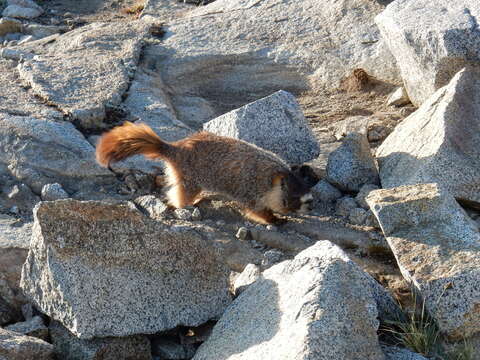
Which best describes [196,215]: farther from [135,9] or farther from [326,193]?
[135,9]

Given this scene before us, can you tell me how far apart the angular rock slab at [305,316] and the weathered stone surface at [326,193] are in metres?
2.05

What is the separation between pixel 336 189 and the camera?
6.48 metres

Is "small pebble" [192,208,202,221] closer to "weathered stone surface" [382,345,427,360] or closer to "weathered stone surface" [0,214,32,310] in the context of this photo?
"weathered stone surface" [0,214,32,310]

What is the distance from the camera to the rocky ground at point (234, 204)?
165 inches

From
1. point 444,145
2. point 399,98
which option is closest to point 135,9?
point 399,98

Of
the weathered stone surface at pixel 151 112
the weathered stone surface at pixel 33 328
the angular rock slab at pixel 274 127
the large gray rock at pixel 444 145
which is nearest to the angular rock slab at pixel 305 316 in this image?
the weathered stone surface at pixel 33 328

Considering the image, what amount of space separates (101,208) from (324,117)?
397 centimetres

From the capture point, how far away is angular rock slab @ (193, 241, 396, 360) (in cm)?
360

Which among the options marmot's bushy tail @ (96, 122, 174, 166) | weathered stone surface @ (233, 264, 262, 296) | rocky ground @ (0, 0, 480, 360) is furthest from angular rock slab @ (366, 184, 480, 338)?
marmot's bushy tail @ (96, 122, 174, 166)

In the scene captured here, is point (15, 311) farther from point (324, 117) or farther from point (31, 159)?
point (324, 117)

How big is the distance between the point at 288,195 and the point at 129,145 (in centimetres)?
141

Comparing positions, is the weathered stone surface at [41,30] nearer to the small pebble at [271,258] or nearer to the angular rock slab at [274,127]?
→ the angular rock slab at [274,127]

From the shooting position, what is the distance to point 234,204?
658 cm

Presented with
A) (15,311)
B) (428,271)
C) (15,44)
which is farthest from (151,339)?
(15,44)
